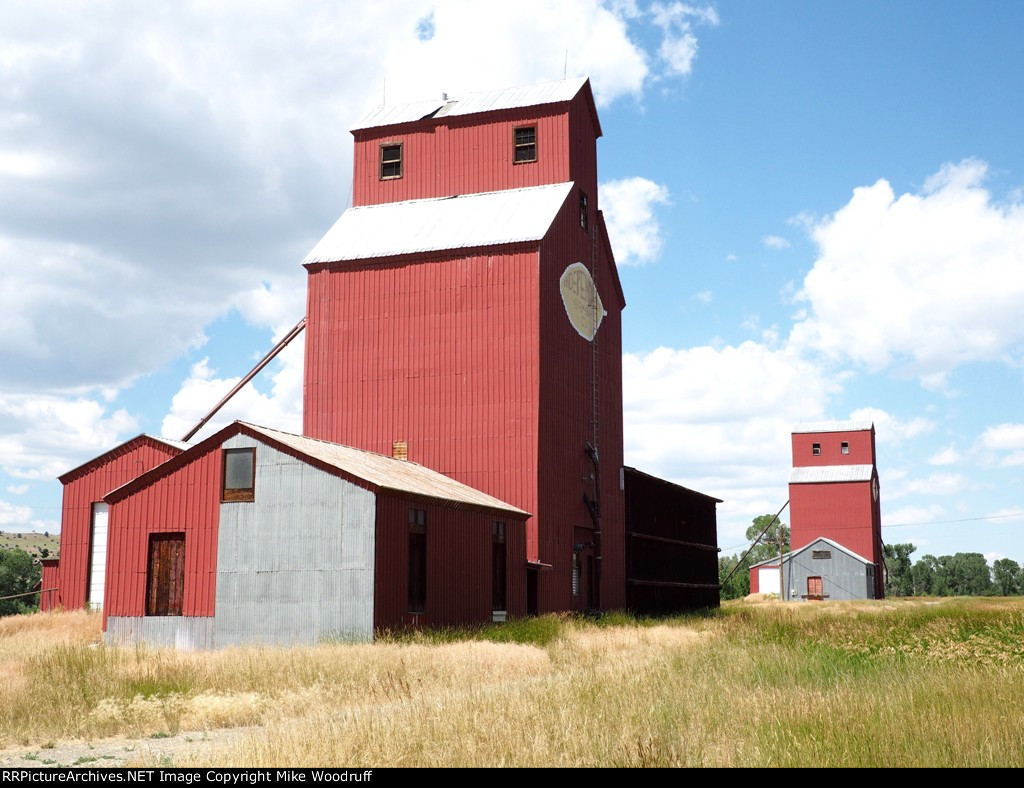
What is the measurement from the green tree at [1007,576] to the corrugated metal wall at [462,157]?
5038 inches

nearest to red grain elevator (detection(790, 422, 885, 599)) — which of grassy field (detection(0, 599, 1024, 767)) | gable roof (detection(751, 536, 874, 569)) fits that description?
gable roof (detection(751, 536, 874, 569))

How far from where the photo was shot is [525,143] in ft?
122

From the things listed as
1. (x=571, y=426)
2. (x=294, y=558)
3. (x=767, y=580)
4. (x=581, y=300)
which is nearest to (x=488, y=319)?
(x=571, y=426)

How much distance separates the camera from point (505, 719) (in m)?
11.1

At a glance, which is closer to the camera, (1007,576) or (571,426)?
(571,426)

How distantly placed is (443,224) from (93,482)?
14.5 m

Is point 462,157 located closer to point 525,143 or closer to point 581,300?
point 525,143

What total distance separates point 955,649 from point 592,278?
23662mm

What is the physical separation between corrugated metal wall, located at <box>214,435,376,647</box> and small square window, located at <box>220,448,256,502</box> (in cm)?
14

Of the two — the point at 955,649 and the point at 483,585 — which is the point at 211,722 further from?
the point at 483,585

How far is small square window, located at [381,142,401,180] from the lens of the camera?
38.3m

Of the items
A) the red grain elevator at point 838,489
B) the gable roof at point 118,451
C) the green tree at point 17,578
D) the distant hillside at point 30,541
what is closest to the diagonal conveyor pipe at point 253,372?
the gable roof at point 118,451

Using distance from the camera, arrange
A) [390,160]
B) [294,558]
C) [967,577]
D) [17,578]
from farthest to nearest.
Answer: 1. [967,577]
2. [17,578]
3. [390,160]
4. [294,558]

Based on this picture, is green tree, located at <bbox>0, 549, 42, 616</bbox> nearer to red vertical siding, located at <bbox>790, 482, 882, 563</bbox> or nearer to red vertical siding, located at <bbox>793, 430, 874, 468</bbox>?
red vertical siding, located at <bbox>790, 482, 882, 563</bbox>
